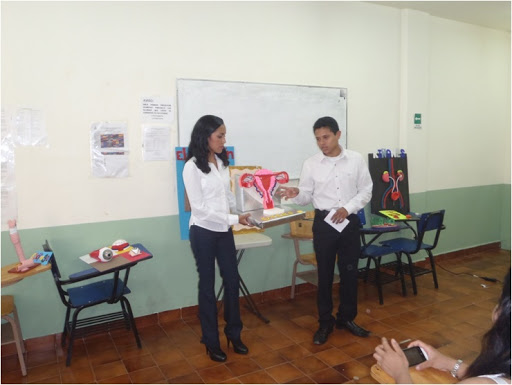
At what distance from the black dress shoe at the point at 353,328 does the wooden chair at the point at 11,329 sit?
2.29 meters

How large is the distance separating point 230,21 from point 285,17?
595mm

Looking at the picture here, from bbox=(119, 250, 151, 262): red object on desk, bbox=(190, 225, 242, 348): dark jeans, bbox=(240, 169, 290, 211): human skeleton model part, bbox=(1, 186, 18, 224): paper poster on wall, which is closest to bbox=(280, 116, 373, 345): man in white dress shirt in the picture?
bbox=(240, 169, 290, 211): human skeleton model part

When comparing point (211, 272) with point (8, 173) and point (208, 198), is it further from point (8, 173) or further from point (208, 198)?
point (8, 173)

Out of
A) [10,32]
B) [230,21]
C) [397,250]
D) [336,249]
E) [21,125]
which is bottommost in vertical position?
[397,250]

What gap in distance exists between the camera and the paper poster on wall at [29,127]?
115 inches

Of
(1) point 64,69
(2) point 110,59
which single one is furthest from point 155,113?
(1) point 64,69

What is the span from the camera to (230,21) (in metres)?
3.58

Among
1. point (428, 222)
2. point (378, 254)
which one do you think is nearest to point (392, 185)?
point (428, 222)

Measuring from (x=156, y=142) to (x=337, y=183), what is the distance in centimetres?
152

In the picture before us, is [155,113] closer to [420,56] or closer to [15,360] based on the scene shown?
[15,360]

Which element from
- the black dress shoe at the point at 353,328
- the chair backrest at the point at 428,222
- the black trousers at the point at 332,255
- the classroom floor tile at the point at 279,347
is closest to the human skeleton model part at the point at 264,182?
the black trousers at the point at 332,255

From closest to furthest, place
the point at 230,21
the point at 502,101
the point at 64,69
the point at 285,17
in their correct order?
the point at 64,69 → the point at 230,21 → the point at 285,17 → the point at 502,101

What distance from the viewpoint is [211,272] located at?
274 centimetres

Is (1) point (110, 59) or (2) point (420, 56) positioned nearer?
(1) point (110, 59)
